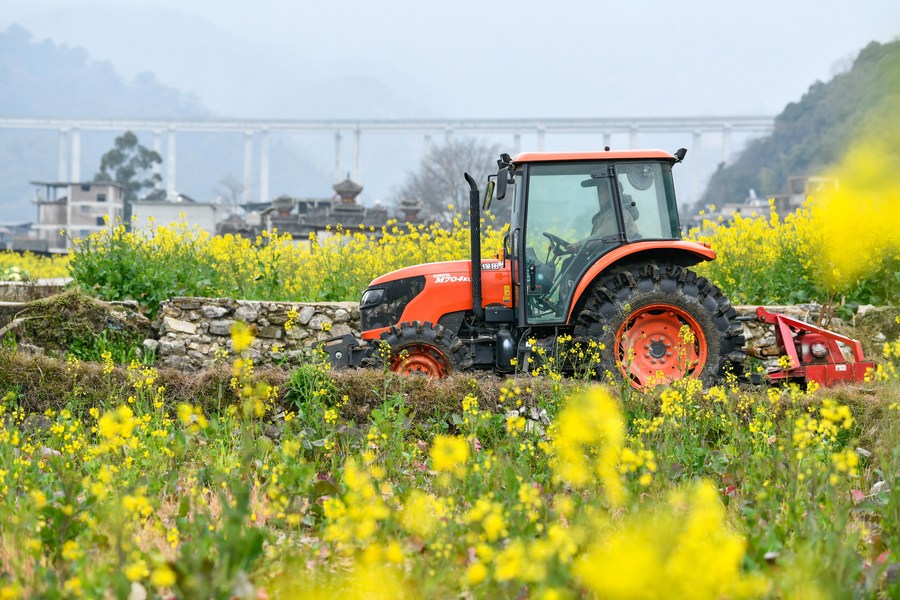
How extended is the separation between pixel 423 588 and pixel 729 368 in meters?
4.18

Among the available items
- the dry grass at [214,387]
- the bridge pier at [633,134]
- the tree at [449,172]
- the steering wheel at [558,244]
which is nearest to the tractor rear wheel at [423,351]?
the dry grass at [214,387]

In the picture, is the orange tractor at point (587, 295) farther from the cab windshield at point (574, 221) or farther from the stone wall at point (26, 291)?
the stone wall at point (26, 291)

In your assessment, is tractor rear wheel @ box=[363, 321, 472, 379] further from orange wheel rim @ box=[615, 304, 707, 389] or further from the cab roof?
the cab roof

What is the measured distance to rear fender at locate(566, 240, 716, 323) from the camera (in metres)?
5.89

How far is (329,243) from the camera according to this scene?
391 inches

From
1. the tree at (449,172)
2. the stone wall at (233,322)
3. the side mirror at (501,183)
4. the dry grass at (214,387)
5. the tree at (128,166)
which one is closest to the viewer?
the dry grass at (214,387)

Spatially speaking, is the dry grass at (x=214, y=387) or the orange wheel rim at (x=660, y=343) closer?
the dry grass at (x=214, y=387)

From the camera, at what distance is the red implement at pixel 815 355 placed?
228 inches

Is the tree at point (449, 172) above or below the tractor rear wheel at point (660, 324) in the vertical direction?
above

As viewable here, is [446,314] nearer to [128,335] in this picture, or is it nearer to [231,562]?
[128,335]

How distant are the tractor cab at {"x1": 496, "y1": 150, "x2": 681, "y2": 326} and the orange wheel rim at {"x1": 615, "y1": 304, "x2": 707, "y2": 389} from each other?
0.48 m

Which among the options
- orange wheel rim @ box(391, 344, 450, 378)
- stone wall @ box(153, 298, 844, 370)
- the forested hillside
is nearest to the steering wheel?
A: orange wheel rim @ box(391, 344, 450, 378)

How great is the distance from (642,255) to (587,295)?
19.1 inches

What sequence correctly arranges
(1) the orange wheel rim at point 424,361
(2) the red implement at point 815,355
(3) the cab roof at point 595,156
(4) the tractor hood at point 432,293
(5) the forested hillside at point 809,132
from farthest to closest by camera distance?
(5) the forested hillside at point 809,132, (4) the tractor hood at point 432,293, (3) the cab roof at point 595,156, (1) the orange wheel rim at point 424,361, (2) the red implement at point 815,355
